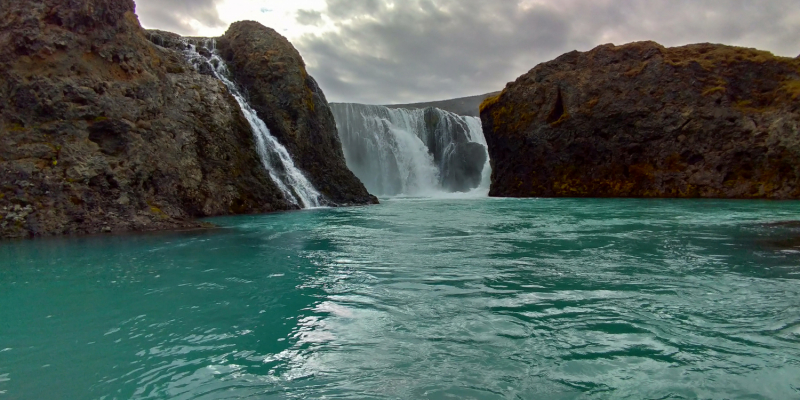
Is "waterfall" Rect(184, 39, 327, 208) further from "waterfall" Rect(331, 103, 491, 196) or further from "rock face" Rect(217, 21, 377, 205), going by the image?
"waterfall" Rect(331, 103, 491, 196)

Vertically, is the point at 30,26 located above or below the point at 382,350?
above

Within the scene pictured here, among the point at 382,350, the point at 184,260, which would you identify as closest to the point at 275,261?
the point at 184,260

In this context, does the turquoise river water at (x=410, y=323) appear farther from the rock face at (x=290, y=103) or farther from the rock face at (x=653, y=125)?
the rock face at (x=653, y=125)

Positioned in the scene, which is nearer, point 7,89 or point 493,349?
point 493,349

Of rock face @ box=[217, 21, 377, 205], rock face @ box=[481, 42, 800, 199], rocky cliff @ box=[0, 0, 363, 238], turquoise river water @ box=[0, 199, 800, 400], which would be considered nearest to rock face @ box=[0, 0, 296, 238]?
rocky cliff @ box=[0, 0, 363, 238]

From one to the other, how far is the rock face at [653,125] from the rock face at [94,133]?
23621mm

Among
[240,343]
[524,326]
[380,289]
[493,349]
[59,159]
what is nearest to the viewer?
[493,349]

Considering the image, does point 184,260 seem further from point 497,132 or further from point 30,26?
point 497,132

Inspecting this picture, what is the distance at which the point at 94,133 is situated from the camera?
580 inches

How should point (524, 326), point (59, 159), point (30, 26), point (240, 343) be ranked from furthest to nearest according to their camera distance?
point (30, 26), point (59, 159), point (524, 326), point (240, 343)

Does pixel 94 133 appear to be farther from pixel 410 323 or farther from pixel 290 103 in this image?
pixel 410 323

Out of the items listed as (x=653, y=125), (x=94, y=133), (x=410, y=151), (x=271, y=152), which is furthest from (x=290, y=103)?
(x=653, y=125)

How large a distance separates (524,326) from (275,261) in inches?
200

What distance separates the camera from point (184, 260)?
8.05 metres
